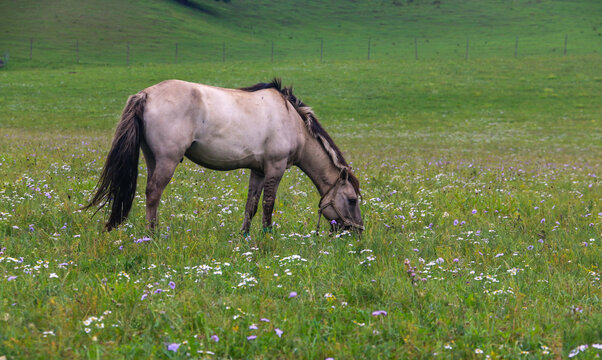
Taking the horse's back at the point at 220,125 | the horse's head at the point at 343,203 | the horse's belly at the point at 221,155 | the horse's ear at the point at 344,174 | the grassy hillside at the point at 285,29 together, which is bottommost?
the horse's head at the point at 343,203

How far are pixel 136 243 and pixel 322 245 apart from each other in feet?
7.33

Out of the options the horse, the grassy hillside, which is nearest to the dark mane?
the horse

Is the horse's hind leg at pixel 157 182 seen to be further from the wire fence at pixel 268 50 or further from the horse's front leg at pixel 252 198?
the wire fence at pixel 268 50

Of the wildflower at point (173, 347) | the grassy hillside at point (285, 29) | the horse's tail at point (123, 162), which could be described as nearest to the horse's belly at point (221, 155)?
the horse's tail at point (123, 162)

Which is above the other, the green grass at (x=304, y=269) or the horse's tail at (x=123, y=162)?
the horse's tail at (x=123, y=162)

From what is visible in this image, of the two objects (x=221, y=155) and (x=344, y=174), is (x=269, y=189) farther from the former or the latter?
(x=344, y=174)

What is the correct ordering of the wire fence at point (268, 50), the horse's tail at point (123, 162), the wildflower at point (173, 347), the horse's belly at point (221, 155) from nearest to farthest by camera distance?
the wildflower at point (173, 347), the horse's tail at point (123, 162), the horse's belly at point (221, 155), the wire fence at point (268, 50)

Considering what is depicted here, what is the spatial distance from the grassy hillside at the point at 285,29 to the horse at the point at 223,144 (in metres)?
52.1

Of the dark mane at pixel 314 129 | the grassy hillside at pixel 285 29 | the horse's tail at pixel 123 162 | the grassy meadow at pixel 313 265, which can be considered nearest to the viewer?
the grassy meadow at pixel 313 265

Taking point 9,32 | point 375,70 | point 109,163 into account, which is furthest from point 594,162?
point 9,32

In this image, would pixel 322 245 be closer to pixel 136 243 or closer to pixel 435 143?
pixel 136 243

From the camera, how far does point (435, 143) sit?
25109mm

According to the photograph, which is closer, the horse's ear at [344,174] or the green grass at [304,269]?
the green grass at [304,269]

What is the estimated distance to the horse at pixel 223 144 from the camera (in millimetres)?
6441
